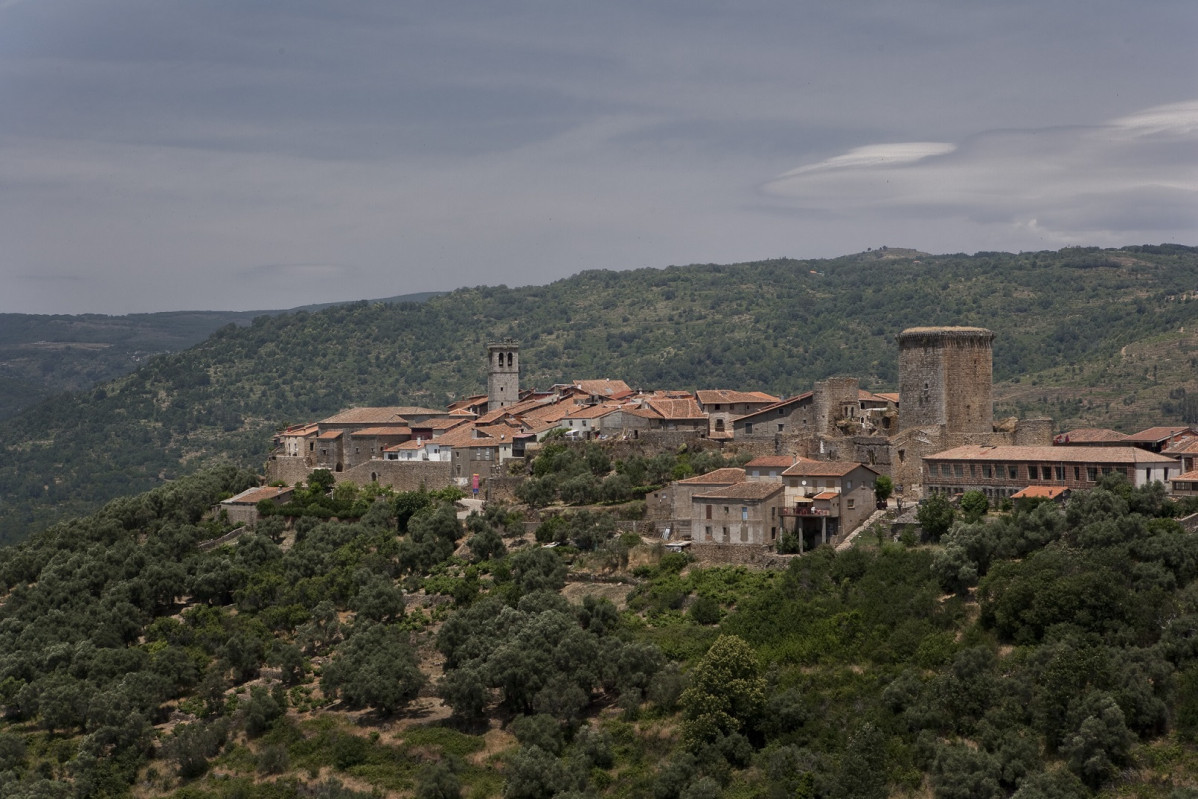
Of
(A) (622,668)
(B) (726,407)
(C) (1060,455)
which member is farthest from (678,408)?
(A) (622,668)

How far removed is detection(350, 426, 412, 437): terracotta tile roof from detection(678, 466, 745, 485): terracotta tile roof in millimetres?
20968

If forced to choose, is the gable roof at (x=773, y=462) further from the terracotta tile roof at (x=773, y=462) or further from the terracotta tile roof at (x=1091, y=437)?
the terracotta tile roof at (x=1091, y=437)

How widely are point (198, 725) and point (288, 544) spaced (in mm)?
15843

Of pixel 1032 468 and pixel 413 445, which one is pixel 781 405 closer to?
pixel 1032 468

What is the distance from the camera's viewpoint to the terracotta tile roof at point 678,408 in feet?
205

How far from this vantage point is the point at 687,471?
56219mm

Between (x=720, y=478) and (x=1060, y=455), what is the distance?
11989mm

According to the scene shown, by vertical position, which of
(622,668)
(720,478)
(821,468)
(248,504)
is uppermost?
(821,468)

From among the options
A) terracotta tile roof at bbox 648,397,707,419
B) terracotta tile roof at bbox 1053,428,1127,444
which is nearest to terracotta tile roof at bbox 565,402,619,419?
terracotta tile roof at bbox 648,397,707,419

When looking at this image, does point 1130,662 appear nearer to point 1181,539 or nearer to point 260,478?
point 1181,539

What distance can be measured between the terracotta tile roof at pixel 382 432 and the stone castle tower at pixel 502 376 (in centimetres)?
936

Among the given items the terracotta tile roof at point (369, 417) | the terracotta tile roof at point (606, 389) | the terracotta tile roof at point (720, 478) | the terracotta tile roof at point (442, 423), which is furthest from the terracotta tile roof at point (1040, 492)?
the terracotta tile roof at point (369, 417)

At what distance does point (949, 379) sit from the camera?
53438 millimetres

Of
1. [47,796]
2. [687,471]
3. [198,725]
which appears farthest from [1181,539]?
[47,796]
